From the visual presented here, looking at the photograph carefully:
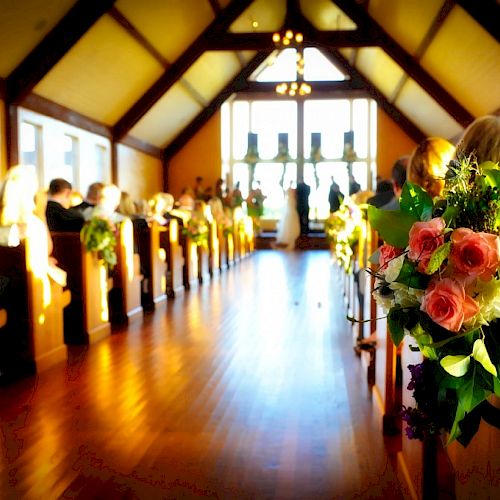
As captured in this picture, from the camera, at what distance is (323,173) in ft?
62.3

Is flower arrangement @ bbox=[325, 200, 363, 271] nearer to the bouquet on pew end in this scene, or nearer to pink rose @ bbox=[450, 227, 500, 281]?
the bouquet on pew end

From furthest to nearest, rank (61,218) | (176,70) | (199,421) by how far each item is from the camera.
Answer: (176,70), (61,218), (199,421)

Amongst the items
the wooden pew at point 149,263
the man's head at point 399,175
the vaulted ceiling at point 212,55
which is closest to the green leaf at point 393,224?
the man's head at point 399,175

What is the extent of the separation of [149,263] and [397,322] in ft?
18.9

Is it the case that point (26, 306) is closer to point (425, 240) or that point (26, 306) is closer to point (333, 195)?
point (425, 240)

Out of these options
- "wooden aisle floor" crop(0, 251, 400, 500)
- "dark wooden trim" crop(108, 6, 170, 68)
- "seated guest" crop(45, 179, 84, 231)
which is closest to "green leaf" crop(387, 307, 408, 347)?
"wooden aisle floor" crop(0, 251, 400, 500)

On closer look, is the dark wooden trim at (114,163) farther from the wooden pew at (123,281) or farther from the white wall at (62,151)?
the wooden pew at (123,281)

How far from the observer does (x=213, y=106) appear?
18.2 metres

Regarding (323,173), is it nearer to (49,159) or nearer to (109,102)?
(109,102)

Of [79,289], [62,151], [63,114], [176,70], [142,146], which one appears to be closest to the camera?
[79,289]

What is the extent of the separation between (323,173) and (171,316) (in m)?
13.2

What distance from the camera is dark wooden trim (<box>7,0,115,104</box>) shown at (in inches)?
390

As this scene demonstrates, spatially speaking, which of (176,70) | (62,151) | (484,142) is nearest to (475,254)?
(484,142)

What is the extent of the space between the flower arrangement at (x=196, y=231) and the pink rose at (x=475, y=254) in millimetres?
7647
